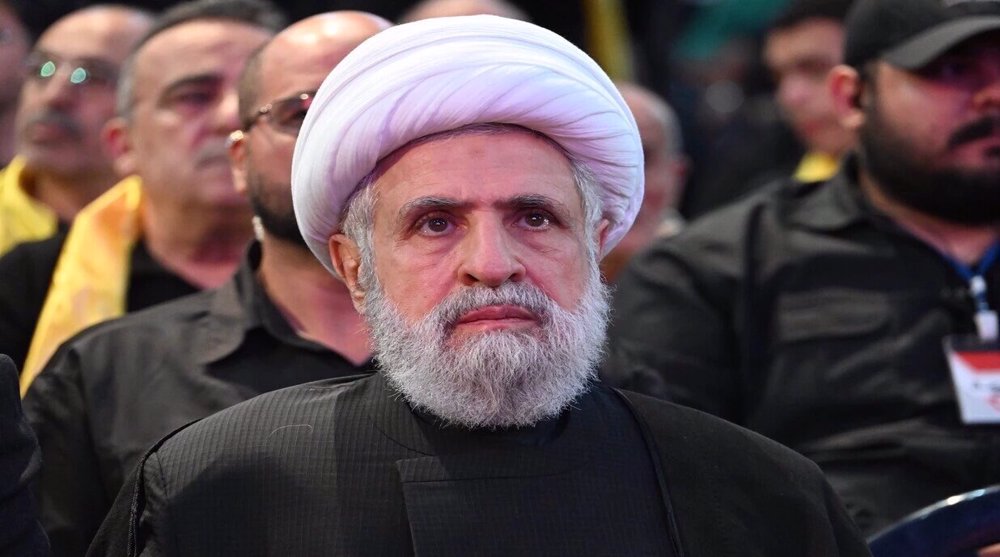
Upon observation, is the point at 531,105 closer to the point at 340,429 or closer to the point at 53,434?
the point at 340,429

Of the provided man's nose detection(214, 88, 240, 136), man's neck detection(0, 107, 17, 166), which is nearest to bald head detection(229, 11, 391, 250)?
man's nose detection(214, 88, 240, 136)

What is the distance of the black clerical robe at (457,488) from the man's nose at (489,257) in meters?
0.26

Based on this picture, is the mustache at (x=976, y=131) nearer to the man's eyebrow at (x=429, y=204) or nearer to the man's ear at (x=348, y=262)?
the man's ear at (x=348, y=262)

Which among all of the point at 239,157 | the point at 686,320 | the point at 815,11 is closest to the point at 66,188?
the point at 239,157

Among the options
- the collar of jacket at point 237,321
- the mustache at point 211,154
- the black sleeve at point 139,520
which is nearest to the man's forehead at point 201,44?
the mustache at point 211,154

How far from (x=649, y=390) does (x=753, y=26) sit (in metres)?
6.00

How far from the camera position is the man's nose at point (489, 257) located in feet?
8.95

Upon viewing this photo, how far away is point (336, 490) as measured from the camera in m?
2.72

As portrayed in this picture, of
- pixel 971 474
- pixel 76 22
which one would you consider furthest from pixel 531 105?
pixel 76 22

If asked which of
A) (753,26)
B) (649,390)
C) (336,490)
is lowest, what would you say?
(753,26)

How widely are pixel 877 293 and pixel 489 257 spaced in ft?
6.97

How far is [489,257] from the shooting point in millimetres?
2736

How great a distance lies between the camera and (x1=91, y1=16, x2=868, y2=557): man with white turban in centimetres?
269

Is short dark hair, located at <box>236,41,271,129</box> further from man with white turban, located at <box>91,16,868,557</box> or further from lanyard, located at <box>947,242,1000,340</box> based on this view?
lanyard, located at <box>947,242,1000,340</box>
